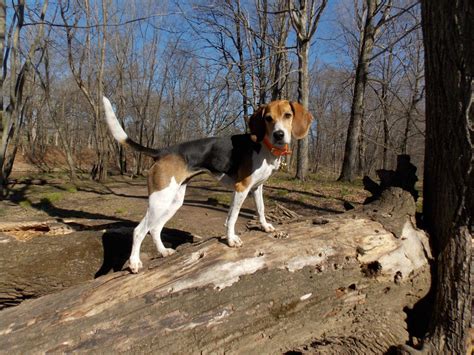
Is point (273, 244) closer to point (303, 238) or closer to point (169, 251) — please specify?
point (303, 238)

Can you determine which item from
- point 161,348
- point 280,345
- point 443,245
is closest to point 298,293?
point 280,345

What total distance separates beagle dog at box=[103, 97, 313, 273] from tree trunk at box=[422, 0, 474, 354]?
1.15 m

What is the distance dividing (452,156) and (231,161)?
1.94 metres

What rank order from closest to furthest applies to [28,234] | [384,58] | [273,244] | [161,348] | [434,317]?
[161,348] < [434,317] < [273,244] < [28,234] < [384,58]

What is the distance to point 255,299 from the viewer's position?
9.00 ft

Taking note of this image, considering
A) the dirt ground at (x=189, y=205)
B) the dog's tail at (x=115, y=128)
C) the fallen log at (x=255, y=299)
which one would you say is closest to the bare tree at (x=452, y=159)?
the fallen log at (x=255, y=299)

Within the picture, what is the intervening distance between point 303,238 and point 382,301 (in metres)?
0.82

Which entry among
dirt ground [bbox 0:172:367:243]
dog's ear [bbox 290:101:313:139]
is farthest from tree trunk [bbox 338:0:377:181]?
dog's ear [bbox 290:101:313:139]

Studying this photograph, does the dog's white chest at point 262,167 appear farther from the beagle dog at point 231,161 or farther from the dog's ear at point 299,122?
the dog's ear at point 299,122

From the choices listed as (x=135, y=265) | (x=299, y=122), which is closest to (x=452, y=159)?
(x=299, y=122)

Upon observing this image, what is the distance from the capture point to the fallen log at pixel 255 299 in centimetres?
250

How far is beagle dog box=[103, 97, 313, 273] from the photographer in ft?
11.2

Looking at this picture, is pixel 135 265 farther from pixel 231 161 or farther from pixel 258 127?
pixel 258 127

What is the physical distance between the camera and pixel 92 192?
12117 mm
